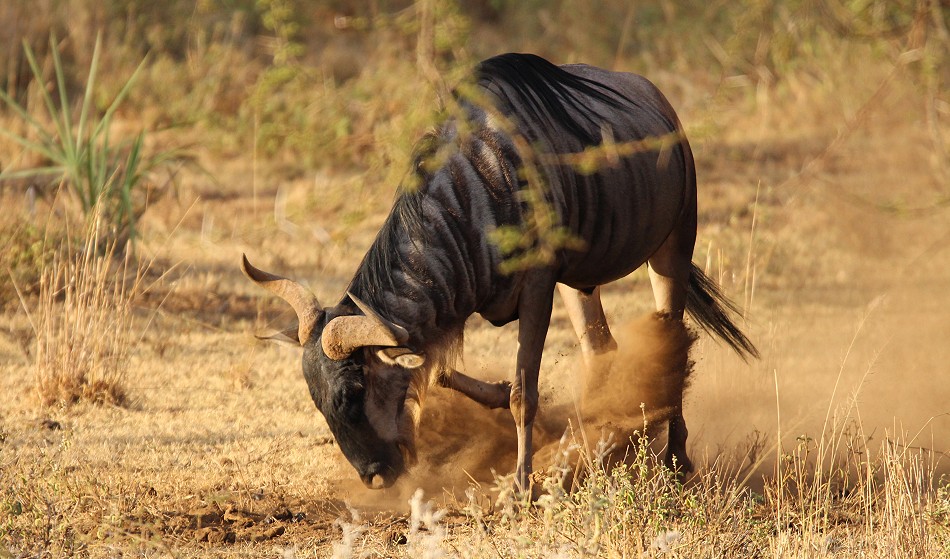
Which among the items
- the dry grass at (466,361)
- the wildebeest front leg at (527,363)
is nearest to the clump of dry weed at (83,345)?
the dry grass at (466,361)

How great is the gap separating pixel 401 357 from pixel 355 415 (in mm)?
315

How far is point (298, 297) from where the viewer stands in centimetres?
446

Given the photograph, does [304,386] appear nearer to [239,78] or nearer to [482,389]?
[482,389]

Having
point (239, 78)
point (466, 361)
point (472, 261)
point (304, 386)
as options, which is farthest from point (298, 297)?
point (239, 78)

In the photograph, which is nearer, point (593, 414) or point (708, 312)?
point (593, 414)

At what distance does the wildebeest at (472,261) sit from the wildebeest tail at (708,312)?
2.51ft

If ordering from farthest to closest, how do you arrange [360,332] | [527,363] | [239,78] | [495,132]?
[239,78] → [527,363] → [495,132] → [360,332]

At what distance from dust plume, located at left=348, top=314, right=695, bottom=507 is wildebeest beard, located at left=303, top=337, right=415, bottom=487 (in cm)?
72

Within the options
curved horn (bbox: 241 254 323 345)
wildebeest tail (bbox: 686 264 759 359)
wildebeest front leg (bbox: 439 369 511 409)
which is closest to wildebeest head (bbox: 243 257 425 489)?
curved horn (bbox: 241 254 323 345)

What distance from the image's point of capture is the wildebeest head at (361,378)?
419cm

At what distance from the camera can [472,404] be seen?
17.9 feet

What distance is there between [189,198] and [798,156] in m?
6.53

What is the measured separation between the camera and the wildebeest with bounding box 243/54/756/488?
4.30 m

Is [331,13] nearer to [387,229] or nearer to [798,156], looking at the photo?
[798,156]
